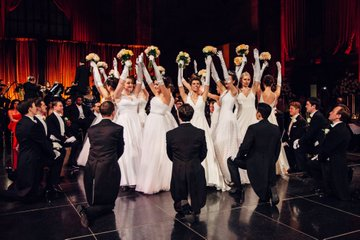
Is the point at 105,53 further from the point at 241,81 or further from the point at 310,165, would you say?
the point at 310,165

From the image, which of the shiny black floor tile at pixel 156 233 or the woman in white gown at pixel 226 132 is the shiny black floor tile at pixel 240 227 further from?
the woman in white gown at pixel 226 132

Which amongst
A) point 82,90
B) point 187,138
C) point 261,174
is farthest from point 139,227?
point 82,90

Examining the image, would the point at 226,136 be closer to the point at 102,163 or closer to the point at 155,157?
the point at 155,157

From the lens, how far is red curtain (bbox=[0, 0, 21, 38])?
15.0 metres

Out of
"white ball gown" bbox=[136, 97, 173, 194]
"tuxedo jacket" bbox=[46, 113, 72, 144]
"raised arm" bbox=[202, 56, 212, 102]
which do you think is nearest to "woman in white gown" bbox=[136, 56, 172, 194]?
"white ball gown" bbox=[136, 97, 173, 194]

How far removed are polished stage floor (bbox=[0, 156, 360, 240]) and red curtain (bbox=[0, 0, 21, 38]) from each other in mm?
12001

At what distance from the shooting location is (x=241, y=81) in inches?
241

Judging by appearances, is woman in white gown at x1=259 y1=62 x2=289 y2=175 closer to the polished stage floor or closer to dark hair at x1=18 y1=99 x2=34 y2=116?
the polished stage floor

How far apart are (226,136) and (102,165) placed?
2160mm

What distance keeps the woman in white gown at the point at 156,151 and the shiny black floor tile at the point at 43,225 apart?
110 cm

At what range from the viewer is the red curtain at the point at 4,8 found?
15.0 meters

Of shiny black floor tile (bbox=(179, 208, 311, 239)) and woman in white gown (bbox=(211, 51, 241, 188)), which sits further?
woman in white gown (bbox=(211, 51, 241, 188))

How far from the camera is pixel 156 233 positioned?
3695mm

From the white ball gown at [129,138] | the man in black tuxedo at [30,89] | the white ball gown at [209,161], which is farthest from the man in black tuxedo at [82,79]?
the white ball gown at [209,161]
